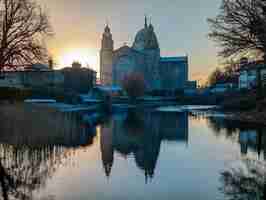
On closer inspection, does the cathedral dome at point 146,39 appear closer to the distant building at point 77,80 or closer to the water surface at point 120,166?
the distant building at point 77,80

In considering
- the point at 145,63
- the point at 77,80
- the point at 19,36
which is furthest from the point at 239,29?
the point at 145,63

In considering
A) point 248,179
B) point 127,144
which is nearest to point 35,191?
point 248,179

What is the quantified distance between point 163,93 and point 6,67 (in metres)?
88.8

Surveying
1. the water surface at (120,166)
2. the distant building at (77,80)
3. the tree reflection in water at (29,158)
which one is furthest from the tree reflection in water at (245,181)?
the distant building at (77,80)

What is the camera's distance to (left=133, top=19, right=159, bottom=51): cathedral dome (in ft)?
440

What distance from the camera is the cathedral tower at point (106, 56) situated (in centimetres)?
13012

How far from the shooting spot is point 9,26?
19.5 metres

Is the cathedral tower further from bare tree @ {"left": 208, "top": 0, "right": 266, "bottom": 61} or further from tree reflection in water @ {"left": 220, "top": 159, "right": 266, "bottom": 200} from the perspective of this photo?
tree reflection in water @ {"left": 220, "top": 159, "right": 266, "bottom": 200}

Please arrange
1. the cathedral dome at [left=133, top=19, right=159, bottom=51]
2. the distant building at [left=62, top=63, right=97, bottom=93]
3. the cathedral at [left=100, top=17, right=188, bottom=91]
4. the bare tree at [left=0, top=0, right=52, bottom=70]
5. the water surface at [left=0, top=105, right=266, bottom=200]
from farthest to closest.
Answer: the cathedral dome at [left=133, top=19, right=159, bottom=51], the cathedral at [left=100, top=17, right=188, bottom=91], the distant building at [left=62, top=63, right=97, bottom=93], the bare tree at [left=0, top=0, right=52, bottom=70], the water surface at [left=0, top=105, right=266, bottom=200]

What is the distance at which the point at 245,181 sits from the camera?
7590mm

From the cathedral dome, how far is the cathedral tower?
1457 cm

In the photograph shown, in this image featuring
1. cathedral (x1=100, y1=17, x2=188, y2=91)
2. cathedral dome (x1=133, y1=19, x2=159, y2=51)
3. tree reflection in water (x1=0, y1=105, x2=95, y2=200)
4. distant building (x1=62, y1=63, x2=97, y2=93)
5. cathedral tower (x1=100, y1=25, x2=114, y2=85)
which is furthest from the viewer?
cathedral dome (x1=133, y1=19, x2=159, y2=51)

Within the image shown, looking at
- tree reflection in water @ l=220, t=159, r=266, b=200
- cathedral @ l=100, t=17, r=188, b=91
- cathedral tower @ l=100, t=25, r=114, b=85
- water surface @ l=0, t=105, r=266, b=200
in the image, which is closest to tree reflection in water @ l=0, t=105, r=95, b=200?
water surface @ l=0, t=105, r=266, b=200

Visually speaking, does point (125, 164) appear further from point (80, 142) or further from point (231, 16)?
point (231, 16)
